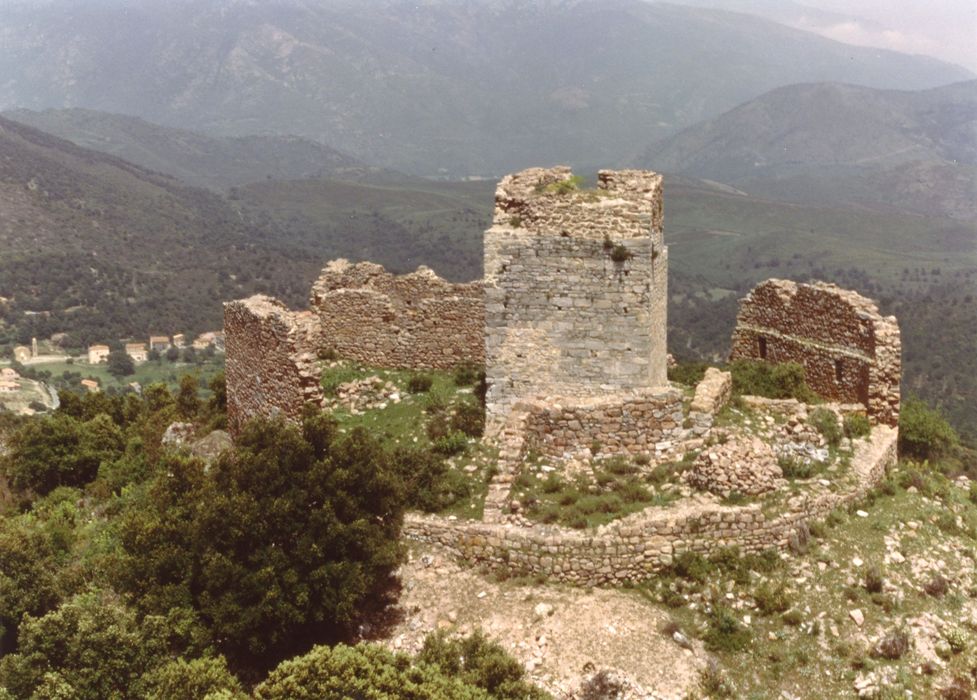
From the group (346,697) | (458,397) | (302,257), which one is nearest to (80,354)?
(302,257)

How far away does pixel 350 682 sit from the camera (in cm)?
975

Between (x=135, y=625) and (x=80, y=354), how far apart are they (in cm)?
8746

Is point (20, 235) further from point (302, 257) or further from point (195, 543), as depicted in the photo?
point (195, 543)

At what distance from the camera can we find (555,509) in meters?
13.1

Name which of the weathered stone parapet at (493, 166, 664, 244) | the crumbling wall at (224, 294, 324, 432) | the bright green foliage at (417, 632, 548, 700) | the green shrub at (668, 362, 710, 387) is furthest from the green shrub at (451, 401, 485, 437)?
the bright green foliage at (417, 632, 548, 700)

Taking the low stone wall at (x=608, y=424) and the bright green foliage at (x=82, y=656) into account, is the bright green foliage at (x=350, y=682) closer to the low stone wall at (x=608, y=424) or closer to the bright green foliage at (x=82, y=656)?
the bright green foliage at (x=82, y=656)

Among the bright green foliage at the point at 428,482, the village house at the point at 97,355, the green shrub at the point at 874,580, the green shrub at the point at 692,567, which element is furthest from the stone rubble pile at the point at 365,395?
the village house at the point at 97,355

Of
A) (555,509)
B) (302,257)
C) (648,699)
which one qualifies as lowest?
(302,257)

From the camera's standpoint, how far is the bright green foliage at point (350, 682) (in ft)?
31.9

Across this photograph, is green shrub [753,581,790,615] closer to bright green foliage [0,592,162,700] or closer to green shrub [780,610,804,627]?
green shrub [780,610,804,627]

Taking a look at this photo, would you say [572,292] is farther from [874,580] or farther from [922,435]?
[922,435]

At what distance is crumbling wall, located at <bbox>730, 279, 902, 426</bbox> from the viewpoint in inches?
674

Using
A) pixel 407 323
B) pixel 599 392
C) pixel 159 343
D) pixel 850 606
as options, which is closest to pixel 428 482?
pixel 599 392

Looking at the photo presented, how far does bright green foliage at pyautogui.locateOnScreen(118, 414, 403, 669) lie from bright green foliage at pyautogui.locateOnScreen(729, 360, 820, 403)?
8617 mm
